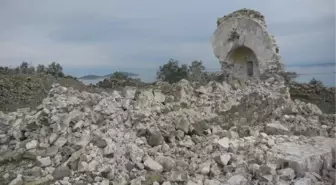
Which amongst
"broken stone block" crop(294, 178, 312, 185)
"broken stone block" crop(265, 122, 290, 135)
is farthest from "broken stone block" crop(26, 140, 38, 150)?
"broken stone block" crop(265, 122, 290, 135)

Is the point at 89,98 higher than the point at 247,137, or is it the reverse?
the point at 89,98

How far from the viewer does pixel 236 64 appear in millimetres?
14625

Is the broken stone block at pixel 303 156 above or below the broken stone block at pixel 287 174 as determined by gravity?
above

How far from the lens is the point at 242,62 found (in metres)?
14.5

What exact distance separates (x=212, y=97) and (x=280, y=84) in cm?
324

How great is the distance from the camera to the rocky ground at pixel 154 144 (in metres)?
6.44

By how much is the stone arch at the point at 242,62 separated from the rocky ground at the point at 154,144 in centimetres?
449

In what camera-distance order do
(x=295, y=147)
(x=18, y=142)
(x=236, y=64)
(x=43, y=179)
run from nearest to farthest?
(x=43, y=179), (x=18, y=142), (x=295, y=147), (x=236, y=64)

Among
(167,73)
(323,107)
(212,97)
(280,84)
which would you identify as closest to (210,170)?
(212,97)

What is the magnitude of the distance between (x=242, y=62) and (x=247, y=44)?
5.48 feet

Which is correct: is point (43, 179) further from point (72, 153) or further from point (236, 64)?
point (236, 64)

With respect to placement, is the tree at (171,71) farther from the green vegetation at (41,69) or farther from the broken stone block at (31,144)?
the broken stone block at (31,144)

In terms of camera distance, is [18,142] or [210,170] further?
[18,142]

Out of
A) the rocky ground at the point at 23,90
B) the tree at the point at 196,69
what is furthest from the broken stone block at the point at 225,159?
the tree at the point at 196,69
